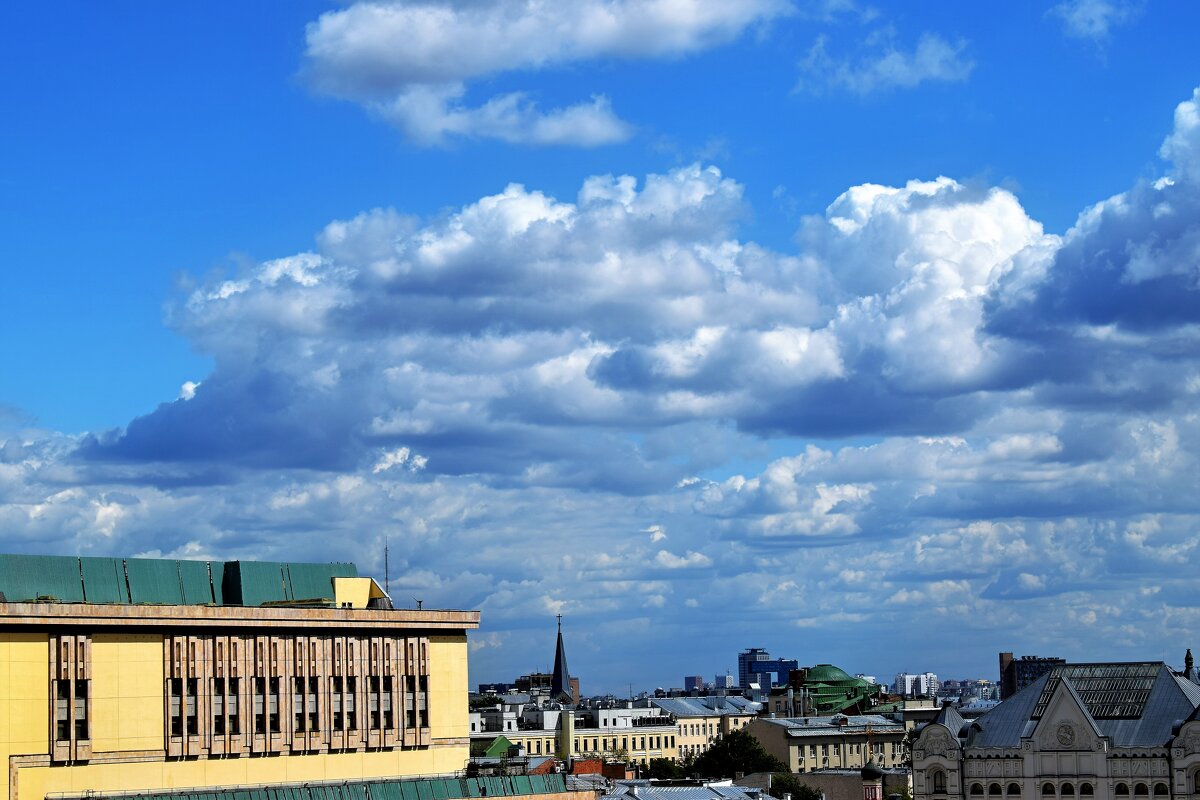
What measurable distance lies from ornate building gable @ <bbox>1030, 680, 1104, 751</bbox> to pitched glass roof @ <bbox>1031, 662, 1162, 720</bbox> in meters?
1.10

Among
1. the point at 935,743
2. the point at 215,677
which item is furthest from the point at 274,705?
the point at 935,743

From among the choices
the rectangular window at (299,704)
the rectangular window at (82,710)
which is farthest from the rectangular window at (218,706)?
the rectangular window at (82,710)

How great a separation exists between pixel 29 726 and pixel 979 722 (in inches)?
4093

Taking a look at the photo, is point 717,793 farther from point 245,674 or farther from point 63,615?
point 63,615

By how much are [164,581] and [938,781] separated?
89.8 meters

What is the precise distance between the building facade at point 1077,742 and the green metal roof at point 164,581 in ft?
240

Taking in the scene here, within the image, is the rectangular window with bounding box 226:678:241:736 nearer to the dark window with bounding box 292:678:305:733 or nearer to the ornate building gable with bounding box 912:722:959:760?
the dark window with bounding box 292:678:305:733

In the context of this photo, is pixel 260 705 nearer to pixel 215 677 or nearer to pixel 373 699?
pixel 215 677

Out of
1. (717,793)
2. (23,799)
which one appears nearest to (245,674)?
(23,799)

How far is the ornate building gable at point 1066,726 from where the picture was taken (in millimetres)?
171000

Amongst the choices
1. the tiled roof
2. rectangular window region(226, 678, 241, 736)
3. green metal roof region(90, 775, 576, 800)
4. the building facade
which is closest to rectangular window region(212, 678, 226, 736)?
rectangular window region(226, 678, 241, 736)

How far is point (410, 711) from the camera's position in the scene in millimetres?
126938

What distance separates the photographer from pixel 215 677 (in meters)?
114

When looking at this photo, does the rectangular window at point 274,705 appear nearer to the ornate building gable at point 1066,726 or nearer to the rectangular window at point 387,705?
the rectangular window at point 387,705
